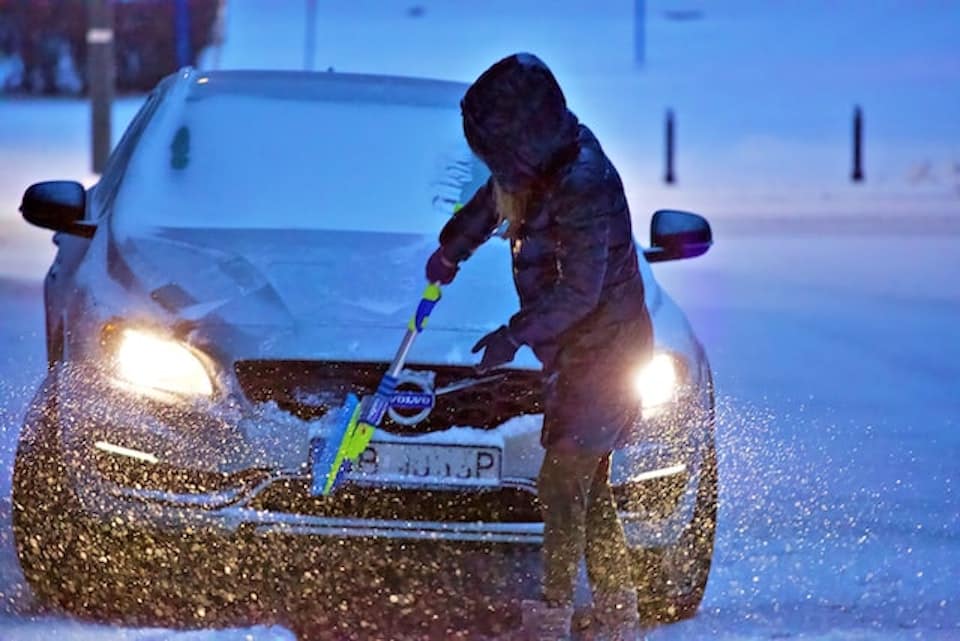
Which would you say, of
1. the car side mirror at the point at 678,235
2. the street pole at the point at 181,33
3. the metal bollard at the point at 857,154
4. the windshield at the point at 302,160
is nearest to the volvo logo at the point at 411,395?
the windshield at the point at 302,160

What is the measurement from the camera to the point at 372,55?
39406mm

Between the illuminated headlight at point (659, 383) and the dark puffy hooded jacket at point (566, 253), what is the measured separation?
0.50 meters

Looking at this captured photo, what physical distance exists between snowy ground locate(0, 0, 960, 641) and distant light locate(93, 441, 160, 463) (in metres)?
0.41

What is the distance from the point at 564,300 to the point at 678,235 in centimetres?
191

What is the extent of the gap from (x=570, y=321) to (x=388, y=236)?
178 centimetres

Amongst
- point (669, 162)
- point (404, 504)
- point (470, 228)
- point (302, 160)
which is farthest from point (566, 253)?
point (669, 162)

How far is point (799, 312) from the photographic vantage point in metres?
10.8

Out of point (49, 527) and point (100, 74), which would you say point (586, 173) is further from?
point (100, 74)

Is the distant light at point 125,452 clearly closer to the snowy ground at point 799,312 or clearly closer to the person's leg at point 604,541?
the snowy ground at point 799,312

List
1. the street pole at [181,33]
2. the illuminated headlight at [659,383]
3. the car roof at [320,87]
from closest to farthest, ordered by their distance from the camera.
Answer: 1. the illuminated headlight at [659,383]
2. the car roof at [320,87]
3. the street pole at [181,33]

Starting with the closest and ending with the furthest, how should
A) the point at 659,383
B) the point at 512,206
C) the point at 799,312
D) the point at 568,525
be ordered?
the point at 512,206
the point at 568,525
the point at 659,383
the point at 799,312

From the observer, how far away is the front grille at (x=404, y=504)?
4660mm

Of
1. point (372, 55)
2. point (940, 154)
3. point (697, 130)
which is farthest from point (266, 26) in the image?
point (940, 154)

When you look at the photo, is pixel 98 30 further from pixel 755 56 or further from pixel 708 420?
pixel 755 56
